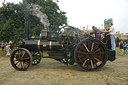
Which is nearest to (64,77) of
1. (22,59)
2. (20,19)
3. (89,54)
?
(89,54)

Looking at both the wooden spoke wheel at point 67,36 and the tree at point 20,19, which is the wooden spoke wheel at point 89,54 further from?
the tree at point 20,19

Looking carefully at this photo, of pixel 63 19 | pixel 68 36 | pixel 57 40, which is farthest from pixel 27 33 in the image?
pixel 63 19

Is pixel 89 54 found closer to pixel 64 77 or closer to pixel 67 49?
pixel 67 49

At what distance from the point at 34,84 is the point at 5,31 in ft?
30.6

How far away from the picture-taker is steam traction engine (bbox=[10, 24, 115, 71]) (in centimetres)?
472

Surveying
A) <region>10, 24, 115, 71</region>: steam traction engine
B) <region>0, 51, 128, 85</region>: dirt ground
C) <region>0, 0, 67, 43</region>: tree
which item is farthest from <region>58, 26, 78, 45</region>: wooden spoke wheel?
<region>0, 0, 67, 43</region>: tree

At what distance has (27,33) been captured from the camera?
5.41 metres

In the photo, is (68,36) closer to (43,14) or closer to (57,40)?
(57,40)

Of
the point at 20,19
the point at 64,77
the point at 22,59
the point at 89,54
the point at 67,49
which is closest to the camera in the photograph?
the point at 64,77

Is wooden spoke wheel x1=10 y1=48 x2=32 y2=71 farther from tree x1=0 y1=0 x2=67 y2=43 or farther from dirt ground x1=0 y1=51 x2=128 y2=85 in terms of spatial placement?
tree x1=0 y1=0 x2=67 y2=43

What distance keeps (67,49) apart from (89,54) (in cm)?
92

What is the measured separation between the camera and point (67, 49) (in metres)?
5.09

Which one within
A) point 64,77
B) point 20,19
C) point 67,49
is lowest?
point 64,77

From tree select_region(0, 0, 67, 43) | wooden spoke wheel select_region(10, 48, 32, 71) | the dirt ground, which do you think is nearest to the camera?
the dirt ground
